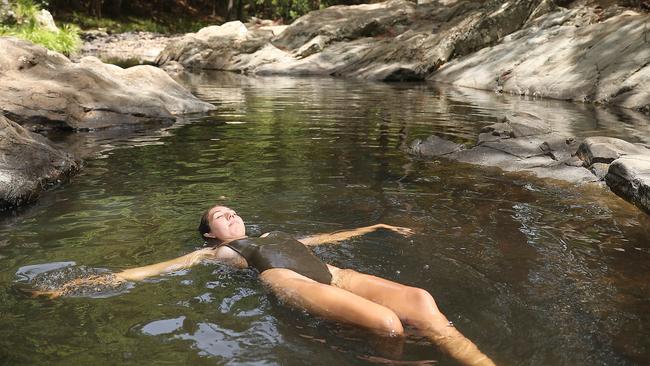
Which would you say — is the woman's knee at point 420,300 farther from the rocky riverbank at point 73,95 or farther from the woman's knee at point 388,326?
the rocky riverbank at point 73,95

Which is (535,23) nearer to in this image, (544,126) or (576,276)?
(544,126)

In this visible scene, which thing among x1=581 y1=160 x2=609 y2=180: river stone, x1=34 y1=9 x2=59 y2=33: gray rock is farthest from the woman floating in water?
x1=34 y1=9 x2=59 y2=33: gray rock

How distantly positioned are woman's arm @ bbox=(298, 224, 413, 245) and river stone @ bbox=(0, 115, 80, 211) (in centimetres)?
372

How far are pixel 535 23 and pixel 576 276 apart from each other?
73.2 ft

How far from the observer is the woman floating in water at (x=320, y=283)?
157 inches

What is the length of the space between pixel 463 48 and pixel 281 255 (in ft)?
77.1

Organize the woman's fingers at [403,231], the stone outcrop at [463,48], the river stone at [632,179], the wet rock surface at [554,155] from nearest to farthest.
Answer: the woman's fingers at [403,231]
the river stone at [632,179]
the wet rock surface at [554,155]
the stone outcrop at [463,48]

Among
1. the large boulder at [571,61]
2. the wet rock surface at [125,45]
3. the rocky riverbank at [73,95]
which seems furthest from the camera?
the wet rock surface at [125,45]

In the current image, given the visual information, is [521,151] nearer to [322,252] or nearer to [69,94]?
[322,252]

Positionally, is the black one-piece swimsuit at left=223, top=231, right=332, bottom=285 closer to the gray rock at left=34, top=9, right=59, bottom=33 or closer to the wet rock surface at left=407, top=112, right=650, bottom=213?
the wet rock surface at left=407, top=112, right=650, bottom=213

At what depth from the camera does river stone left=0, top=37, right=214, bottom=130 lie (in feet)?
42.3

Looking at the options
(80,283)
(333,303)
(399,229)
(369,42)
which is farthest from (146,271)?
(369,42)

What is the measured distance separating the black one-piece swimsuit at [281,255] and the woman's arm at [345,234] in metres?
0.66

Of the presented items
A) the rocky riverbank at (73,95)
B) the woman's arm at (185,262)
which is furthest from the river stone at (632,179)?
the rocky riverbank at (73,95)
